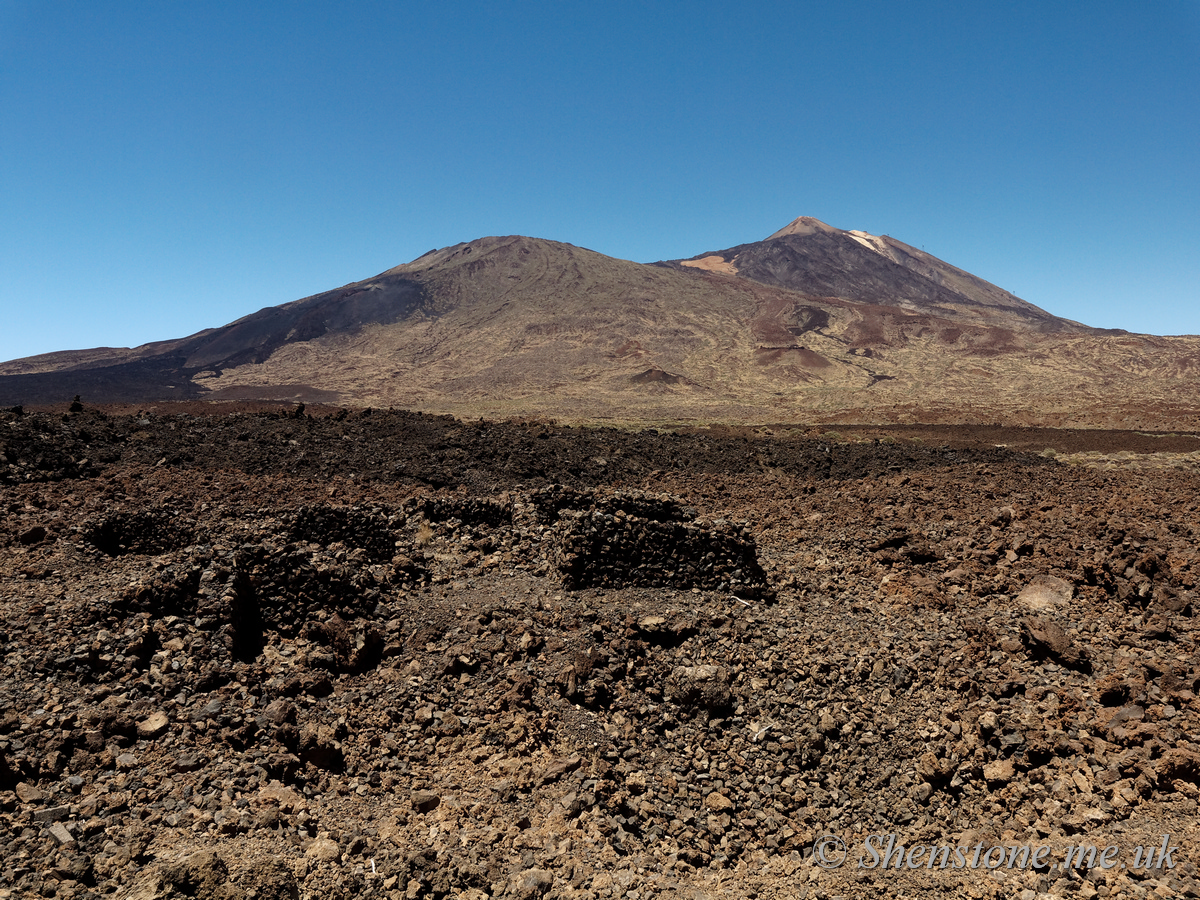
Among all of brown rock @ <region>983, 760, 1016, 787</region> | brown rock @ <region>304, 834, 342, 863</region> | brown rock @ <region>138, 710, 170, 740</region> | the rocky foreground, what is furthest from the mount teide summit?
brown rock @ <region>304, 834, 342, 863</region>

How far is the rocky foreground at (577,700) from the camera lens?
4.19 meters

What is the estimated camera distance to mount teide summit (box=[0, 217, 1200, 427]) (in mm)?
49375

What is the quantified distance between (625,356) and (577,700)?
65.6 meters

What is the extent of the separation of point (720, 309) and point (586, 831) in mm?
86008

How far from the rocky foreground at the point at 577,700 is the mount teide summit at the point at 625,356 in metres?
33.6

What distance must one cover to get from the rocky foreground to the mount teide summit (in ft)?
110

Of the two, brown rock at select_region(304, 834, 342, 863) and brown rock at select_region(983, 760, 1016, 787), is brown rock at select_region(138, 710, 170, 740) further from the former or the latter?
brown rock at select_region(983, 760, 1016, 787)

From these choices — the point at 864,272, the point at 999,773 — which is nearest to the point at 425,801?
the point at 999,773

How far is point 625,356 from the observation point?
230 feet

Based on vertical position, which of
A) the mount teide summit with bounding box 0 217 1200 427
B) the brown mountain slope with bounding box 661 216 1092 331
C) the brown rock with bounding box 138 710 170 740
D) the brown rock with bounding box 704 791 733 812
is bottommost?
the brown rock with bounding box 704 791 733 812

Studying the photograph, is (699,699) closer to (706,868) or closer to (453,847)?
(706,868)

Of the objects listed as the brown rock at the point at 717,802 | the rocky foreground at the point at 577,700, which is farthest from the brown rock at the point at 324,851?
the brown rock at the point at 717,802

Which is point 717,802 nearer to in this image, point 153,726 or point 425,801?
point 425,801

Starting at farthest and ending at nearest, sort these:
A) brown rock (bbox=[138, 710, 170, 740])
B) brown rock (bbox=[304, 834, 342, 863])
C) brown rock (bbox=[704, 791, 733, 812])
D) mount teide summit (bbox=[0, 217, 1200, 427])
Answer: mount teide summit (bbox=[0, 217, 1200, 427])
brown rock (bbox=[138, 710, 170, 740])
brown rock (bbox=[704, 791, 733, 812])
brown rock (bbox=[304, 834, 342, 863])
